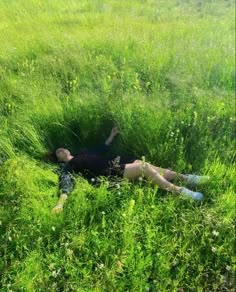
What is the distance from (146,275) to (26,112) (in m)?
2.08

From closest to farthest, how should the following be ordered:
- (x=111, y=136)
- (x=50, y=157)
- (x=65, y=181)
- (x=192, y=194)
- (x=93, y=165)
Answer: (x=192, y=194), (x=65, y=181), (x=93, y=165), (x=50, y=157), (x=111, y=136)

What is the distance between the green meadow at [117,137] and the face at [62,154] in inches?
5.4

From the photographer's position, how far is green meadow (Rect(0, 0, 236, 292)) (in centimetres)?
320

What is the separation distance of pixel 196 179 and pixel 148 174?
16.9 inches

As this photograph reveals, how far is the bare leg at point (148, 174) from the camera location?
12.5 feet

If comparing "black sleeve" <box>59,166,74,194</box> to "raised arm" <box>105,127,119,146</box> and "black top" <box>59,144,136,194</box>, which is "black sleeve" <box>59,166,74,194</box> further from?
"raised arm" <box>105,127,119,146</box>

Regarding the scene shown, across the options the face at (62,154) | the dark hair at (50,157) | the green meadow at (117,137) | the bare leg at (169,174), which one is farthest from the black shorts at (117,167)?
the dark hair at (50,157)

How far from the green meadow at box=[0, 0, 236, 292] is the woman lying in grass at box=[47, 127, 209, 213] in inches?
3.0

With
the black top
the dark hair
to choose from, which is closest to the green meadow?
the dark hair

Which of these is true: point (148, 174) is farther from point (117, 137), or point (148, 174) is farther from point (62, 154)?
point (62, 154)

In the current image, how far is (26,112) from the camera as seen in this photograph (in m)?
4.34

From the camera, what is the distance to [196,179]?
3883mm

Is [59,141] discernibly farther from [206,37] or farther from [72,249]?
[206,37]

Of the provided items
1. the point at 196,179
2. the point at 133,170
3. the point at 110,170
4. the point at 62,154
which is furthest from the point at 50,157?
the point at 196,179
